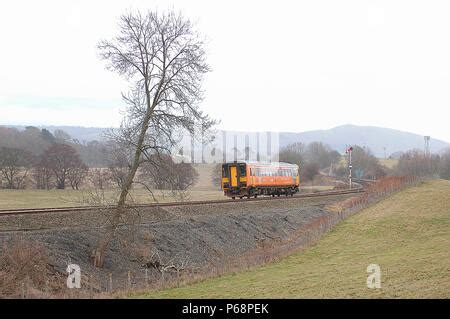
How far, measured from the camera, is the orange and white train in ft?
145

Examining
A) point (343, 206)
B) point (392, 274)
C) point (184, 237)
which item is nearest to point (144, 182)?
point (184, 237)

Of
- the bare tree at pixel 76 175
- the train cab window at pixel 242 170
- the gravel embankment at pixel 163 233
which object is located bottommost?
the gravel embankment at pixel 163 233

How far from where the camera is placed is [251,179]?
44344mm

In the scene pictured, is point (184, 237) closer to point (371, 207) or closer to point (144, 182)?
point (144, 182)

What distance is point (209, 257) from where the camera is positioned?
27.3 m

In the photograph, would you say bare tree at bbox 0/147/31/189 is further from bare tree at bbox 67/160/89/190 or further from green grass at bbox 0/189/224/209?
green grass at bbox 0/189/224/209

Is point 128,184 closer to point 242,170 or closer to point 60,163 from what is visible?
point 242,170

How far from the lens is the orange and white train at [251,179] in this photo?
1736 inches

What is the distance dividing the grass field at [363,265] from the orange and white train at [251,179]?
453 inches

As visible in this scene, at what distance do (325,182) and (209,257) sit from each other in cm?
7696

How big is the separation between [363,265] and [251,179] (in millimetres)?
25747

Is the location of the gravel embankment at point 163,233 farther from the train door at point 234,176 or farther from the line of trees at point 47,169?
the line of trees at point 47,169

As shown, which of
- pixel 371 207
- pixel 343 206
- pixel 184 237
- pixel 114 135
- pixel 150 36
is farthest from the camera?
pixel 343 206

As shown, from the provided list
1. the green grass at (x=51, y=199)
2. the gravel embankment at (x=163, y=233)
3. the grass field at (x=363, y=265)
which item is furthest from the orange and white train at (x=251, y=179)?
the grass field at (x=363, y=265)
